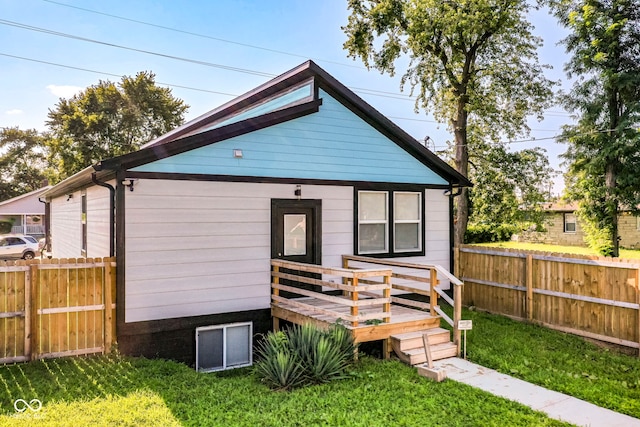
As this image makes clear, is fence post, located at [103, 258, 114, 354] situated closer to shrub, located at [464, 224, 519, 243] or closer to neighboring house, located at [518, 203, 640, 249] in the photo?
shrub, located at [464, 224, 519, 243]

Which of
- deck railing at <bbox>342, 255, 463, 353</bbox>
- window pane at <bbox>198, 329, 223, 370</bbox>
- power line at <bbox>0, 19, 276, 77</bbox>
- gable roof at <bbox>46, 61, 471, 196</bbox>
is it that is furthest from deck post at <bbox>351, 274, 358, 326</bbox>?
power line at <bbox>0, 19, 276, 77</bbox>

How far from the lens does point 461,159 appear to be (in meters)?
18.2

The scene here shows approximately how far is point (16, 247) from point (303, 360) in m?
23.2

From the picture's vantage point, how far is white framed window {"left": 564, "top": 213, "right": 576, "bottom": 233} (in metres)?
29.6

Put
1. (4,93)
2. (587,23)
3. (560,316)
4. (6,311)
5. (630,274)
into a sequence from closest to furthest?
(6,311) < (630,274) < (560,316) < (587,23) < (4,93)

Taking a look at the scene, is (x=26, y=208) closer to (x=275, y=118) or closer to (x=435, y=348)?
(x=275, y=118)

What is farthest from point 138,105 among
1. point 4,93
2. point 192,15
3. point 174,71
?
point 192,15

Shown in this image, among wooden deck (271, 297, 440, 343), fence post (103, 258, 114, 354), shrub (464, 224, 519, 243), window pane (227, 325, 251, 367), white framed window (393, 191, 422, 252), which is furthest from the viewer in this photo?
shrub (464, 224, 519, 243)

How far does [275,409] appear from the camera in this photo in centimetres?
489

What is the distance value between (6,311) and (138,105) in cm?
3382

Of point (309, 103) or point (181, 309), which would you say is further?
point (309, 103)

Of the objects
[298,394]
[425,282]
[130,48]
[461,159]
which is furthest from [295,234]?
[130,48]

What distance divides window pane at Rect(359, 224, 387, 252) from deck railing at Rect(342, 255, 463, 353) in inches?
18.8

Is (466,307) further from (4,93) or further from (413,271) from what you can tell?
(4,93)
